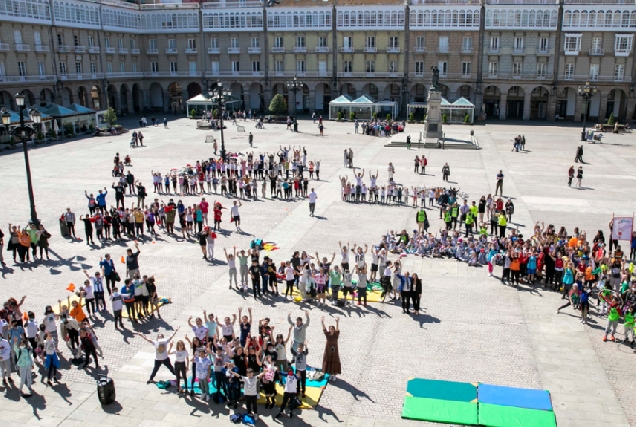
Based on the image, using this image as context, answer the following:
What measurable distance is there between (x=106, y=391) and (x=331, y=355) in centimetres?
490

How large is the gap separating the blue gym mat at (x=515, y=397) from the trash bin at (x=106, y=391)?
783 cm

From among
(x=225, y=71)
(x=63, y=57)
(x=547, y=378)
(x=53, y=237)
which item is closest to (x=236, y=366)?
(x=547, y=378)

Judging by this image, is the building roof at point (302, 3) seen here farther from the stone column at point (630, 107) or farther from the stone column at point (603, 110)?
the stone column at point (630, 107)

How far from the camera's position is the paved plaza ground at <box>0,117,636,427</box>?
42.7 feet

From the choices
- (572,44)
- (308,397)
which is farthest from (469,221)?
(572,44)

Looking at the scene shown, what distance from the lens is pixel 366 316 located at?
1756 cm

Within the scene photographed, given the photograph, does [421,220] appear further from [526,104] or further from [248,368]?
[526,104]

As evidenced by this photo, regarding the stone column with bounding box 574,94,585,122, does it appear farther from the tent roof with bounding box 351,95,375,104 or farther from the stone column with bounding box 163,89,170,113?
the stone column with bounding box 163,89,170,113

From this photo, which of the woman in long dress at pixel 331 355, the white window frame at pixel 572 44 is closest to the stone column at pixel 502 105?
the white window frame at pixel 572 44

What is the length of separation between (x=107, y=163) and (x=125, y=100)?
40309mm

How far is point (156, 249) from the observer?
2367 centimetres

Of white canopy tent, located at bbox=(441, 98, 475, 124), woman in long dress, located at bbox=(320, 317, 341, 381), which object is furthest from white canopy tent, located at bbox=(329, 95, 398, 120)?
woman in long dress, located at bbox=(320, 317, 341, 381)

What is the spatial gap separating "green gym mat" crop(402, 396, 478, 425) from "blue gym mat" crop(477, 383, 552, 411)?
469mm

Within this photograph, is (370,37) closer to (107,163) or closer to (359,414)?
(107,163)
